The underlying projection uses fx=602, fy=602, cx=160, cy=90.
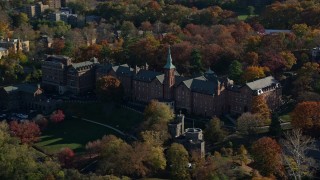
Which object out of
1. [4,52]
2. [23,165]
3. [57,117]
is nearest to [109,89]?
[57,117]

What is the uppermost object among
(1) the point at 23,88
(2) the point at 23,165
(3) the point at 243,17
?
(3) the point at 243,17

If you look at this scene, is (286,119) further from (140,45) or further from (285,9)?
(285,9)

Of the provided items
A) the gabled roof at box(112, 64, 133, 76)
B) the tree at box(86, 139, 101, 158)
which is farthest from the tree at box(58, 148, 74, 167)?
the gabled roof at box(112, 64, 133, 76)

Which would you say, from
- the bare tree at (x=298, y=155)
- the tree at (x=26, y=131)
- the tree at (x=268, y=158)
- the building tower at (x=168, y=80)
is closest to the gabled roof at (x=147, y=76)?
the building tower at (x=168, y=80)

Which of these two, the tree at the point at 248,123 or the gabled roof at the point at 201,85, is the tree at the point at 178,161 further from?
the gabled roof at the point at 201,85

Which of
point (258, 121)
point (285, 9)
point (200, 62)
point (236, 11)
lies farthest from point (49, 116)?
point (236, 11)

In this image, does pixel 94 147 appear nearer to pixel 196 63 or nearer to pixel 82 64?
pixel 82 64
